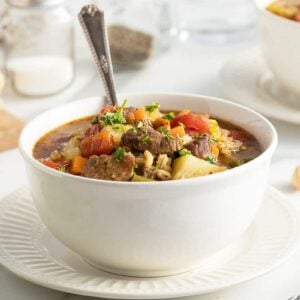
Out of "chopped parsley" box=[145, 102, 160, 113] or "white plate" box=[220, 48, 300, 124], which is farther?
"white plate" box=[220, 48, 300, 124]

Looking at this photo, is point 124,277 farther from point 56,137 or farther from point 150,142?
point 56,137

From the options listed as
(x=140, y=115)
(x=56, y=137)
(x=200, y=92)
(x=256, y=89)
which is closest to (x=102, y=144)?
(x=140, y=115)

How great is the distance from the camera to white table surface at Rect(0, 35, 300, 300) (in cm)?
181

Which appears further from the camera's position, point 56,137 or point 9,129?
point 9,129

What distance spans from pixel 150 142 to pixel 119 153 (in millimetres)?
72

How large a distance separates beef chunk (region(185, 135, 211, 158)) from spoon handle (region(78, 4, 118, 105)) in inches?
18.0

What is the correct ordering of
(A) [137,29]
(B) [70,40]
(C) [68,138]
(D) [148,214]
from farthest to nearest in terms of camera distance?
(A) [137,29] < (B) [70,40] < (C) [68,138] < (D) [148,214]

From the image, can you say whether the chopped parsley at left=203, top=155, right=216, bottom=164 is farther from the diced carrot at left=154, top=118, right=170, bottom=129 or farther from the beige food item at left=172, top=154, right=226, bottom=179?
the diced carrot at left=154, top=118, right=170, bottom=129

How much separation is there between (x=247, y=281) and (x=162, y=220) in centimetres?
25

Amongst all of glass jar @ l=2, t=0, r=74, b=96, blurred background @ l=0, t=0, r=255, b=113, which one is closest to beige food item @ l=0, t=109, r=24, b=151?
blurred background @ l=0, t=0, r=255, b=113

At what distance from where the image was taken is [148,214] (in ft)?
5.49

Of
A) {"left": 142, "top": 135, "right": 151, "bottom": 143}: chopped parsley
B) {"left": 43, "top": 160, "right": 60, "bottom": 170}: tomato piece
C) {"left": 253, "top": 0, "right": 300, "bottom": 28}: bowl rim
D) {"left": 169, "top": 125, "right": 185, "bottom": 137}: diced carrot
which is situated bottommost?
{"left": 253, "top": 0, "right": 300, "bottom": 28}: bowl rim

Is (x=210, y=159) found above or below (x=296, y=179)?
above

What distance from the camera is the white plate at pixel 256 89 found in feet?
8.95
